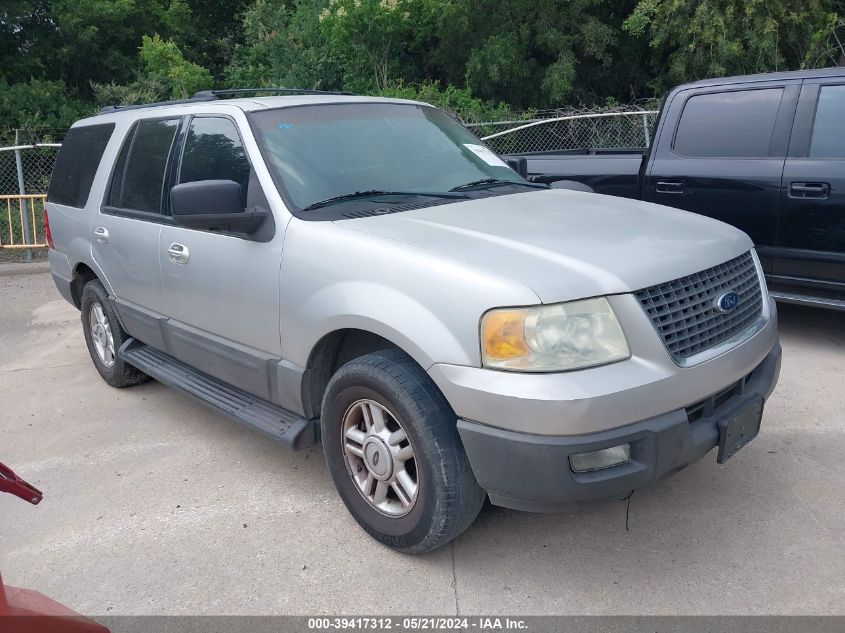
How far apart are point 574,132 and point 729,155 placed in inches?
233

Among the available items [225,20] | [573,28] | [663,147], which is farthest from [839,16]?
[225,20]

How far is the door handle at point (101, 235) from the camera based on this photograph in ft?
15.8

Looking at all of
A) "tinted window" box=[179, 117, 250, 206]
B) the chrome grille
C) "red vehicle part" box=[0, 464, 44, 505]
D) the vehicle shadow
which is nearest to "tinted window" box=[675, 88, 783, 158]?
the vehicle shadow

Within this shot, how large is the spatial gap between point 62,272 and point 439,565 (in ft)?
13.1

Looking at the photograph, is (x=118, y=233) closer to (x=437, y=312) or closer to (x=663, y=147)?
(x=437, y=312)

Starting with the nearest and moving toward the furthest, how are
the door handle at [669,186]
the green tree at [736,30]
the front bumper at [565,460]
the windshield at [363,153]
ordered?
the front bumper at [565,460]
the windshield at [363,153]
the door handle at [669,186]
the green tree at [736,30]

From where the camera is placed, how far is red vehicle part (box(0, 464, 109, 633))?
1633 millimetres

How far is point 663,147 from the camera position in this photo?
607 centimetres

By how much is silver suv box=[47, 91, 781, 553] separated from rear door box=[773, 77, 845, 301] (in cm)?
212

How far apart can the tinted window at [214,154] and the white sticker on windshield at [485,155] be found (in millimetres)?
1264

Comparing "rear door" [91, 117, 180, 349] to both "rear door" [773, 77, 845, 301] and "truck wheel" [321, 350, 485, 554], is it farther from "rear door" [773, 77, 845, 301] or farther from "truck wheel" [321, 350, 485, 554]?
"rear door" [773, 77, 845, 301]

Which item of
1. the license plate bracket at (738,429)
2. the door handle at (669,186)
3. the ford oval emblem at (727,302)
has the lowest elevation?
the license plate bracket at (738,429)

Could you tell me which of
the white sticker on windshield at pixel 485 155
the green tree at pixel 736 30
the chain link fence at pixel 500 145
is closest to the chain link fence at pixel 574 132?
the chain link fence at pixel 500 145

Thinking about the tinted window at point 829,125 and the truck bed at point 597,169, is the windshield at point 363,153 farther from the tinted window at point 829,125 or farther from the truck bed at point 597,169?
the tinted window at point 829,125
